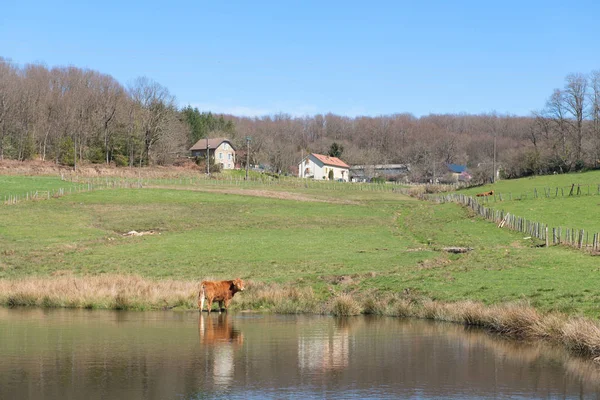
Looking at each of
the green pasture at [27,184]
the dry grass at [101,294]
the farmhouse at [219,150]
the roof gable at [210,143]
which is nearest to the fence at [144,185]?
the green pasture at [27,184]

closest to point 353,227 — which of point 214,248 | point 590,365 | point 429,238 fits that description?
point 429,238

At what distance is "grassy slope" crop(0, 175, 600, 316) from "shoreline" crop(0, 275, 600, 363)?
4.72ft

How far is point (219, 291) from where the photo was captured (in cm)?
2567

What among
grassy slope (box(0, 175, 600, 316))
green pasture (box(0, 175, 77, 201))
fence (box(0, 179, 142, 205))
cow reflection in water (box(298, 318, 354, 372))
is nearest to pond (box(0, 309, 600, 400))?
cow reflection in water (box(298, 318, 354, 372))

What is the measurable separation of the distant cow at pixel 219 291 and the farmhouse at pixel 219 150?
14299 centimetres

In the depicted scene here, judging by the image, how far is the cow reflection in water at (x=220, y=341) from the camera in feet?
52.7

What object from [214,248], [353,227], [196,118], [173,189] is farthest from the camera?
[196,118]

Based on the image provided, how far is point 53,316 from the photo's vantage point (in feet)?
81.1

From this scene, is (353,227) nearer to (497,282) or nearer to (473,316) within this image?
(497,282)

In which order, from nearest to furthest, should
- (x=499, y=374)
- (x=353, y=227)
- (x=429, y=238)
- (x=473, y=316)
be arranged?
(x=499, y=374) → (x=473, y=316) → (x=429, y=238) → (x=353, y=227)

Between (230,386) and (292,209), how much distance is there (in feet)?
210

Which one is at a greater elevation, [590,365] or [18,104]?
[18,104]

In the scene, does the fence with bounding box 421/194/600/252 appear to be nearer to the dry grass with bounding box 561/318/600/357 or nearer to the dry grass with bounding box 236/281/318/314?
the dry grass with bounding box 236/281/318/314

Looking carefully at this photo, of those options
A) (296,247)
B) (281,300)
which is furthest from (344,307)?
(296,247)
